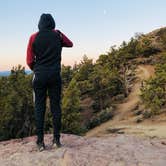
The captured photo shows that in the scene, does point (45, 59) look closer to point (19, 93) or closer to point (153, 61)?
point (19, 93)

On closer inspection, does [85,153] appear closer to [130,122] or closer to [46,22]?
[46,22]

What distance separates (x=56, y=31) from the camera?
7.43m

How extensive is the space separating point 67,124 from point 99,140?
24.1 m

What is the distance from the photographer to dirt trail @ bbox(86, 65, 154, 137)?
1411 inches

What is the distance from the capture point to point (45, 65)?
23.9 ft

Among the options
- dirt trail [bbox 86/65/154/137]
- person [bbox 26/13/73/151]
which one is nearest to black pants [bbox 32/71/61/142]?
person [bbox 26/13/73/151]

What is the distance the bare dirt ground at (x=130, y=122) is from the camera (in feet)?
97.5

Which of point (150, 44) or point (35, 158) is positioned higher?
point (150, 44)

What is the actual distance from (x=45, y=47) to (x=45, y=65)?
346 mm

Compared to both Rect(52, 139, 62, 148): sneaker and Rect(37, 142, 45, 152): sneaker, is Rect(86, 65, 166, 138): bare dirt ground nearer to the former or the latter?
Rect(52, 139, 62, 148): sneaker

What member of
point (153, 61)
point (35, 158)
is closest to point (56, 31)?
point (35, 158)

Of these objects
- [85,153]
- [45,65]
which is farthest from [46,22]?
[85,153]

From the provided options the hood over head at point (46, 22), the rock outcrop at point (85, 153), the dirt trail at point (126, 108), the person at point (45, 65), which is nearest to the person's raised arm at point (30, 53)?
the person at point (45, 65)

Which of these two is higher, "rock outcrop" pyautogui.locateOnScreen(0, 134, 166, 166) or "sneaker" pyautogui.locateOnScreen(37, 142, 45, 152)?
"sneaker" pyautogui.locateOnScreen(37, 142, 45, 152)
